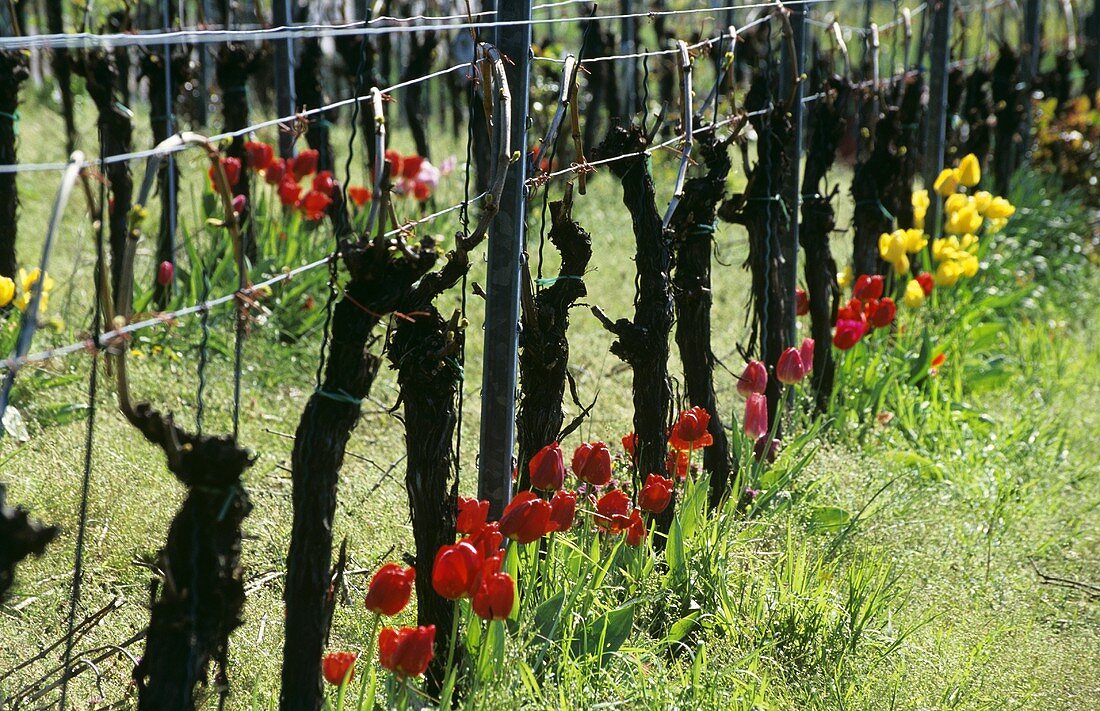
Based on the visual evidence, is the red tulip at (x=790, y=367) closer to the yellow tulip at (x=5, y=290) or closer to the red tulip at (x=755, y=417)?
the red tulip at (x=755, y=417)

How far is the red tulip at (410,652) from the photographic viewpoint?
1.73 m

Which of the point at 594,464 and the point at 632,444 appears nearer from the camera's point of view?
the point at 594,464

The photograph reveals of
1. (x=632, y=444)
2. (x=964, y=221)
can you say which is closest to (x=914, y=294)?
(x=964, y=221)

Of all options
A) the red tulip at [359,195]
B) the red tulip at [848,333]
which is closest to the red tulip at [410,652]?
the red tulip at [848,333]

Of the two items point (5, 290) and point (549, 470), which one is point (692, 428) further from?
point (5, 290)

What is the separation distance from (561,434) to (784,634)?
0.65 m

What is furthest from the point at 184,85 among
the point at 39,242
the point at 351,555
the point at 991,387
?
the point at 991,387

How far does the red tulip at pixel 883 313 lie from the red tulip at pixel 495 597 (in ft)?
7.55

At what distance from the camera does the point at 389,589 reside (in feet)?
5.79

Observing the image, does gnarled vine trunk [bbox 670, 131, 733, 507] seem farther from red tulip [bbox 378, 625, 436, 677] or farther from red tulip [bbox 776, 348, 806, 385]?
red tulip [bbox 378, 625, 436, 677]

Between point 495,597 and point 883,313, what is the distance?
2.35 metres

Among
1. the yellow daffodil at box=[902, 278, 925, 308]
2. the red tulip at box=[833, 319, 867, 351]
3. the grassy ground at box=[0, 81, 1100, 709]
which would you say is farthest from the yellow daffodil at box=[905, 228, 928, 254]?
the red tulip at box=[833, 319, 867, 351]

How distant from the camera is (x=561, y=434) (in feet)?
7.95

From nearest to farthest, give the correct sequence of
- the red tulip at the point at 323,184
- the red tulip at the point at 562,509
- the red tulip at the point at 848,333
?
the red tulip at the point at 562,509 < the red tulip at the point at 848,333 < the red tulip at the point at 323,184
